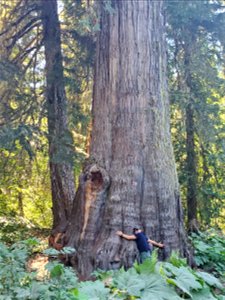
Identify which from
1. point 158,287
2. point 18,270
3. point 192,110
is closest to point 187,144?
point 192,110

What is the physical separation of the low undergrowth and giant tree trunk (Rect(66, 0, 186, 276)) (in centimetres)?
80

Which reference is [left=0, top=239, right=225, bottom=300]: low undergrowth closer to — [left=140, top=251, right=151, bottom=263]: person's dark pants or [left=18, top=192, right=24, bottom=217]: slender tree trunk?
[left=140, top=251, right=151, bottom=263]: person's dark pants

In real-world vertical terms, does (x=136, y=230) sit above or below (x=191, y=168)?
below

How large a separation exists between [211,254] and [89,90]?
4814 mm

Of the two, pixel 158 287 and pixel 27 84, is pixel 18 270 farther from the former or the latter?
pixel 27 84

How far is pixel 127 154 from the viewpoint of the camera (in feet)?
17.9

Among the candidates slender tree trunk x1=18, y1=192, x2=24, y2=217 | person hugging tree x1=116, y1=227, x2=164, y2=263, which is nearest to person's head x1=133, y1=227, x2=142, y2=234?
person hugging tree x1=116, y1=227, x2=164, y2=263

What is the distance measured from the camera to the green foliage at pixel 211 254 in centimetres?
591

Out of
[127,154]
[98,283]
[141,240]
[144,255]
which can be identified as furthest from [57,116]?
[98,283]

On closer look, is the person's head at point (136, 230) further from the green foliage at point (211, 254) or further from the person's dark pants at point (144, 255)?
the green foliage at point (211, 254)

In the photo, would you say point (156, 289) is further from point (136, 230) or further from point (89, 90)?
point (89, 90)

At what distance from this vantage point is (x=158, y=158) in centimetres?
553

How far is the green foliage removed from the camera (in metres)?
5.91

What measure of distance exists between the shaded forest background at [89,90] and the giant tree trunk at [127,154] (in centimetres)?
142
